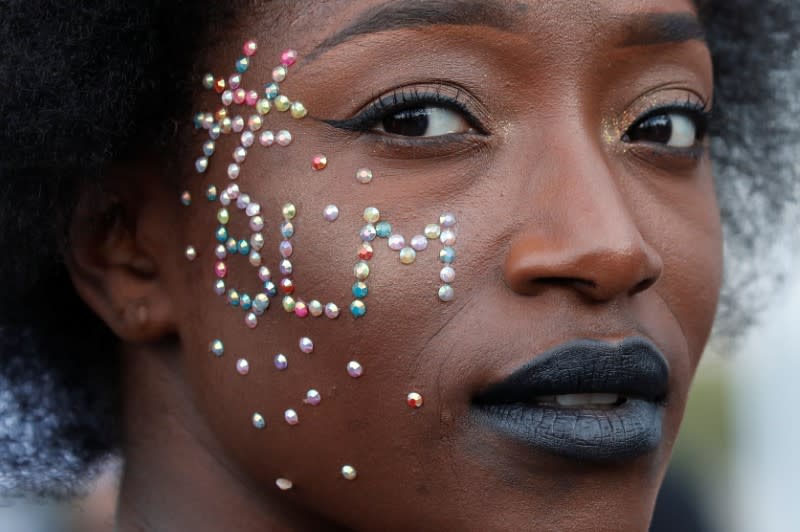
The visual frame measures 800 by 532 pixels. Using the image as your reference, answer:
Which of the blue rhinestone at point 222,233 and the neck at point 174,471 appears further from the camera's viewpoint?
the neck at point 174,471

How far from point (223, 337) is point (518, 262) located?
2.10ft

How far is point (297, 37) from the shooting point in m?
2.33

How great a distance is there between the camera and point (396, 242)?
221 cm

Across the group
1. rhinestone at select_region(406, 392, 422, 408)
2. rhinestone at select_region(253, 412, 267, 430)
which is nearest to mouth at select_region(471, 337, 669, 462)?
rhinestone at select_region(406, 392, 422, 408)

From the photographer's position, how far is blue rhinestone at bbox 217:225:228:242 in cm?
235

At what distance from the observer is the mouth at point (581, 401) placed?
2131mm

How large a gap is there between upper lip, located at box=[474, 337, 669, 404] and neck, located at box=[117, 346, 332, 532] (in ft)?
1.99

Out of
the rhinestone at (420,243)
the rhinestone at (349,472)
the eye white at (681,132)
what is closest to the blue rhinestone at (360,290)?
the rhinestone at (420,243)

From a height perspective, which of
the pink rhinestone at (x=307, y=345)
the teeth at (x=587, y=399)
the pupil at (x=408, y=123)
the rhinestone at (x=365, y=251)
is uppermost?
the pupil at (x=408, y=123)

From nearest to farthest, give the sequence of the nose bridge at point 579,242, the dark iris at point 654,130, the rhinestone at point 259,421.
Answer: the nose bridge at point 579,242 < the rhinestone at point 259,421 < the dark iris at point 654,130

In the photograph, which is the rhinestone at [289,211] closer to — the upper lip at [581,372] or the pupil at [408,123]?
the pupil at [408,123]

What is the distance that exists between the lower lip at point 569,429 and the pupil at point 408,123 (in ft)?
1.83

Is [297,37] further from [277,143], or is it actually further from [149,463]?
[149,463]

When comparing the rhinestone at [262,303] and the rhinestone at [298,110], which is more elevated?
the rhinestone at [298,110]
